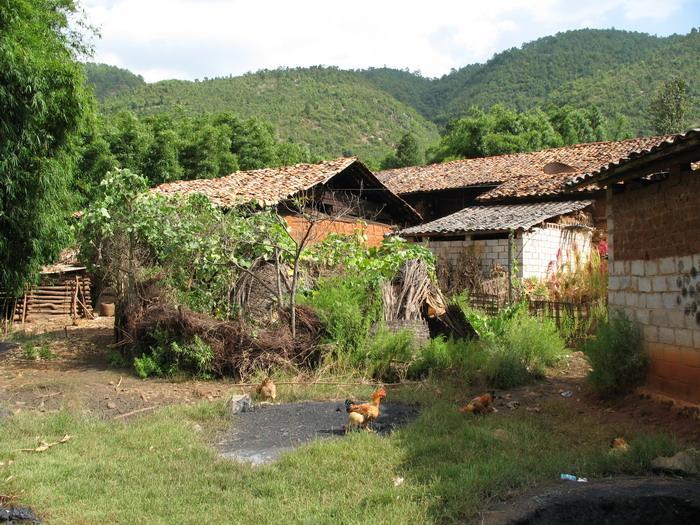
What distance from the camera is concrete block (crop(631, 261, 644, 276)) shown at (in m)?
7.06

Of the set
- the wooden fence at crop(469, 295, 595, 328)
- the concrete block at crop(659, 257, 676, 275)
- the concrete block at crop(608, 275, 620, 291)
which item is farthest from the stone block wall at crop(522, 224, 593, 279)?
the concrete block at crop(659, 257, 676, 275)

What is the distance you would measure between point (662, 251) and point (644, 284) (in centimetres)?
50

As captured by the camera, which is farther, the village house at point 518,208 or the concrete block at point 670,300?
the village house at point 518,208

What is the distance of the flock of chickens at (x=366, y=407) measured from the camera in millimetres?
6172

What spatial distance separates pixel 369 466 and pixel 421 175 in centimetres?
2043

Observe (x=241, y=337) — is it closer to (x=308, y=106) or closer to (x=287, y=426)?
(x=287, y=426)

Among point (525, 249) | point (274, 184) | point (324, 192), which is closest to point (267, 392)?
point (525, 249)

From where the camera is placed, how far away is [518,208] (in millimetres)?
18062

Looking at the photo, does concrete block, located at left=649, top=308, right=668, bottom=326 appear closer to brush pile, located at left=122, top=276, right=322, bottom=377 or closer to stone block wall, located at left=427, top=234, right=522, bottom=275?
brush pile, located at left=122, top=276, right=322, bottom=377

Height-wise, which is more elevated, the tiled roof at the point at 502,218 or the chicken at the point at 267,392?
the tiled roof at the point at 502,218

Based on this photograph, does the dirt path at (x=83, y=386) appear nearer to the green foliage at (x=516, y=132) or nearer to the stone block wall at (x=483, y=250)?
the stone block wall at (x=483, y=250)

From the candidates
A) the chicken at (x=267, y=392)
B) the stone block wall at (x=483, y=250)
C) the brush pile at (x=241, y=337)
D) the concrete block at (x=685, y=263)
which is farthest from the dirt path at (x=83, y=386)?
the stone block wall at (x=483, y=250)

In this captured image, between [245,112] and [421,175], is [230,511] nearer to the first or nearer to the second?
[421,175]

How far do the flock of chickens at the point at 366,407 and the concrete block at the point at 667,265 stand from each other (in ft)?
7.75
